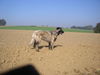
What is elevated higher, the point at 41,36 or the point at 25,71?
the point at 41,36

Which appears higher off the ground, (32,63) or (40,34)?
(40,34)

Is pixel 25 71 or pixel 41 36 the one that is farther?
pixel 41 36

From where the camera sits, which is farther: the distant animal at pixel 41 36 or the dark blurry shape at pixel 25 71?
the distant animal at pixel 41 36

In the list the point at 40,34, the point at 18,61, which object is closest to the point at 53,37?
the point at 40,34

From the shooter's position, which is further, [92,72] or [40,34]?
[40,34]

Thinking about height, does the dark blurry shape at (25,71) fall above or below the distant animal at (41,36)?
below

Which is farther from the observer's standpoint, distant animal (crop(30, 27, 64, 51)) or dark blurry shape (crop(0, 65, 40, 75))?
distant animal (crop(30, 27, 64, 51))

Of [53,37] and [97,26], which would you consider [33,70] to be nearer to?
[53,37]

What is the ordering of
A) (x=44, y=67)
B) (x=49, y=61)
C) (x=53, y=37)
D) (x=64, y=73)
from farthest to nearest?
(x=53, y=37) < (x=49, y=61) < (x=44, y=67) < (x=64, y=73)

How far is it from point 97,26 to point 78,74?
202ft

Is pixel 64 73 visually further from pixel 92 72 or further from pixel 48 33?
pixel 48 33

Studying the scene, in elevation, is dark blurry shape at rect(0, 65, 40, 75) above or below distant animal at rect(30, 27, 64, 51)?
below

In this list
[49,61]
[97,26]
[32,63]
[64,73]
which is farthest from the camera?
[97,26]

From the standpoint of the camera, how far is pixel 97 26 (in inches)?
2443
